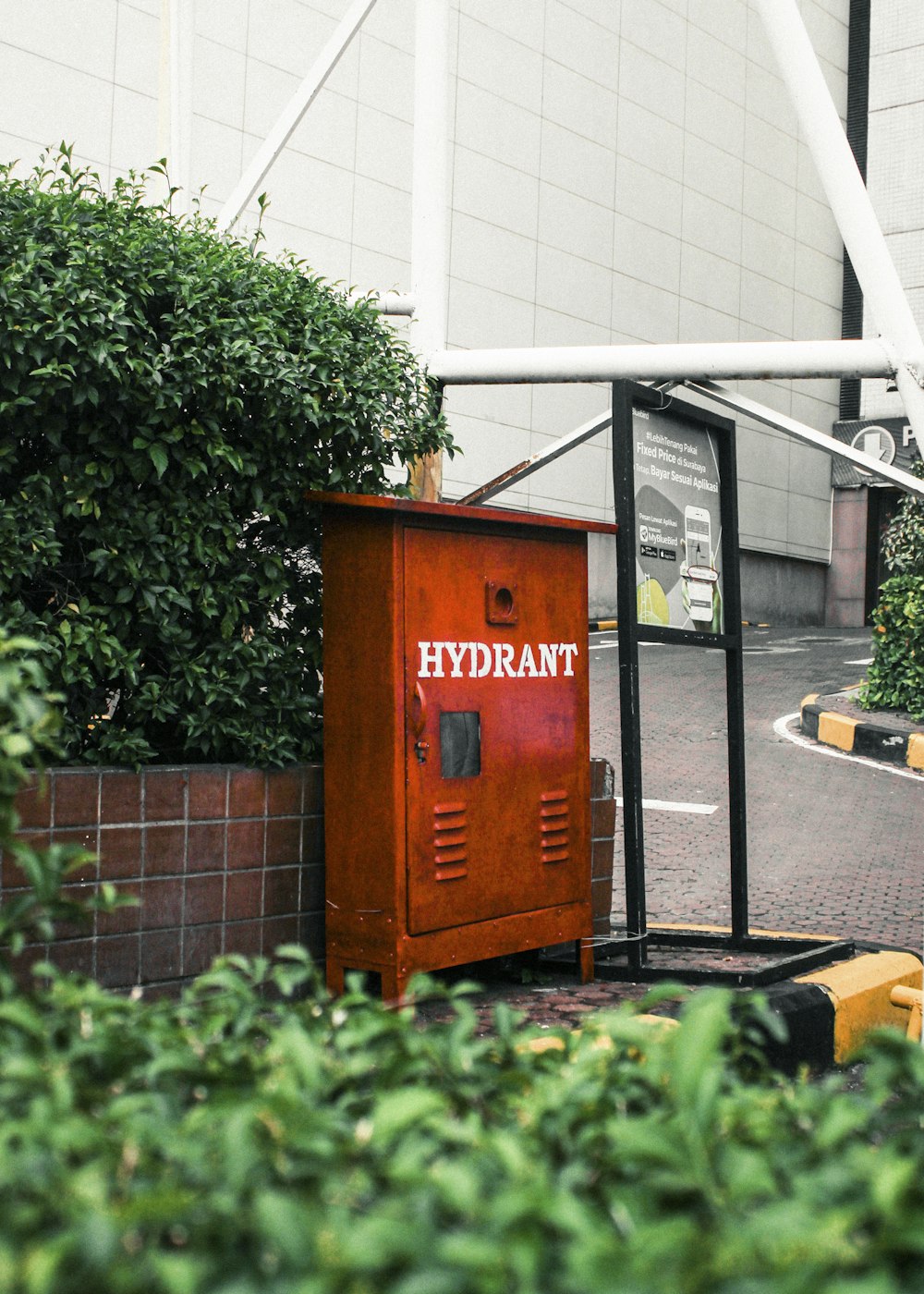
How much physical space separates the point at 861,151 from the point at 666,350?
26.5 metres

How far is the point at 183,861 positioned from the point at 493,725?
1.12 m

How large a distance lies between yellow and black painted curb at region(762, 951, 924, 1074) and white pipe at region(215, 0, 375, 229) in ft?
13.8


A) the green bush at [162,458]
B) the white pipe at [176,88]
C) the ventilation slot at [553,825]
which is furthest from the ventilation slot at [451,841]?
the white pipe at [176,88]

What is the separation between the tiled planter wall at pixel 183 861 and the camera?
13.4ft

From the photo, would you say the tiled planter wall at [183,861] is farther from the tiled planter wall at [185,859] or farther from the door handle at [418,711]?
the door handle at [418,711]

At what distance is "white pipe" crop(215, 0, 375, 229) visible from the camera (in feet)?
21.2

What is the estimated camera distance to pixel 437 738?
174 inches

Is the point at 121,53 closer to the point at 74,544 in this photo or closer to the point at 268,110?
the point at 268,110

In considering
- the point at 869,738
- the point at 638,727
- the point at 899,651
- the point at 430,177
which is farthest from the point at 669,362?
the point at 899,651

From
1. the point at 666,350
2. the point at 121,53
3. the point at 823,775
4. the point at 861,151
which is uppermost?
the point at 861,151

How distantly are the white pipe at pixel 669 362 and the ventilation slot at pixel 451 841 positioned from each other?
1773mm

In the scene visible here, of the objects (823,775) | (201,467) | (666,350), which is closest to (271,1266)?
(201,467)

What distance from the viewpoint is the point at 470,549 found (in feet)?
14.9

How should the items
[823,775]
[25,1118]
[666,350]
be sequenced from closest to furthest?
[25,1118], [666,350], [823,775]
